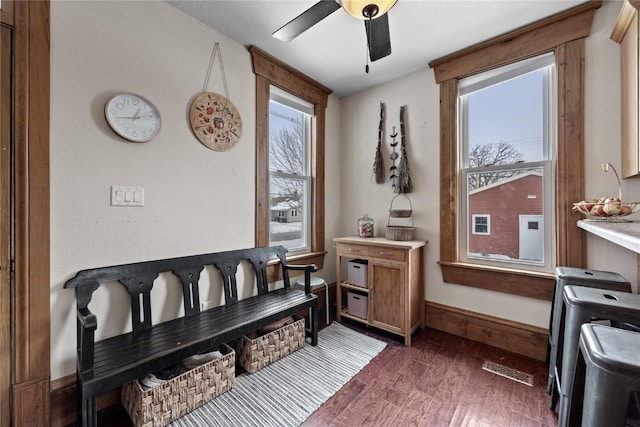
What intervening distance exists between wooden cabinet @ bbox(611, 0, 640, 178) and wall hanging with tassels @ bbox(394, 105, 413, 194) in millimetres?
1487

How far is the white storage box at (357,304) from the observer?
104 inches

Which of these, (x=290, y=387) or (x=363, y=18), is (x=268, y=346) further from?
(x=363, y=18)

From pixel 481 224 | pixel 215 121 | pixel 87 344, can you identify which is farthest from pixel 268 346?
pixel 481 224

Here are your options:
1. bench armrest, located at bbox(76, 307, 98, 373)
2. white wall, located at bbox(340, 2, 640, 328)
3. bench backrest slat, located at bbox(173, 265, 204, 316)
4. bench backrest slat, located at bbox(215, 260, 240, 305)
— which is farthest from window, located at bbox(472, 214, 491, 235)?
bench armrest, located at bbox(76, 307, 98, 373)

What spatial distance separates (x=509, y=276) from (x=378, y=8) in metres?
2.22

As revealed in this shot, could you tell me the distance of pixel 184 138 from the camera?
197cm

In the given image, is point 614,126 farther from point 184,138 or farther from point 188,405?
point 188,405

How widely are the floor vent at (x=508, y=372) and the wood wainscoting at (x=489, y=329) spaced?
11.5 inches

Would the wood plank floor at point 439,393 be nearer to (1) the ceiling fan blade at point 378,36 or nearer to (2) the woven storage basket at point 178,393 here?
(2) the woven storage basket at point 178,393

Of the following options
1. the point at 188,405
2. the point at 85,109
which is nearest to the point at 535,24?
the point at 85,109

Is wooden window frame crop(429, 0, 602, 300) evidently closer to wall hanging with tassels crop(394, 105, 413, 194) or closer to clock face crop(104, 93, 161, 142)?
wall hanging with tassels crop(394, 105, 413, 194)

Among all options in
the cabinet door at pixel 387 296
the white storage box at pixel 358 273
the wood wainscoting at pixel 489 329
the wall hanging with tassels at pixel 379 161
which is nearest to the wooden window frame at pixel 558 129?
the wood wainscoting at pixel 489 329

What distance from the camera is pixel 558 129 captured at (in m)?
2.01

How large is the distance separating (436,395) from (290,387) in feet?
3.15
